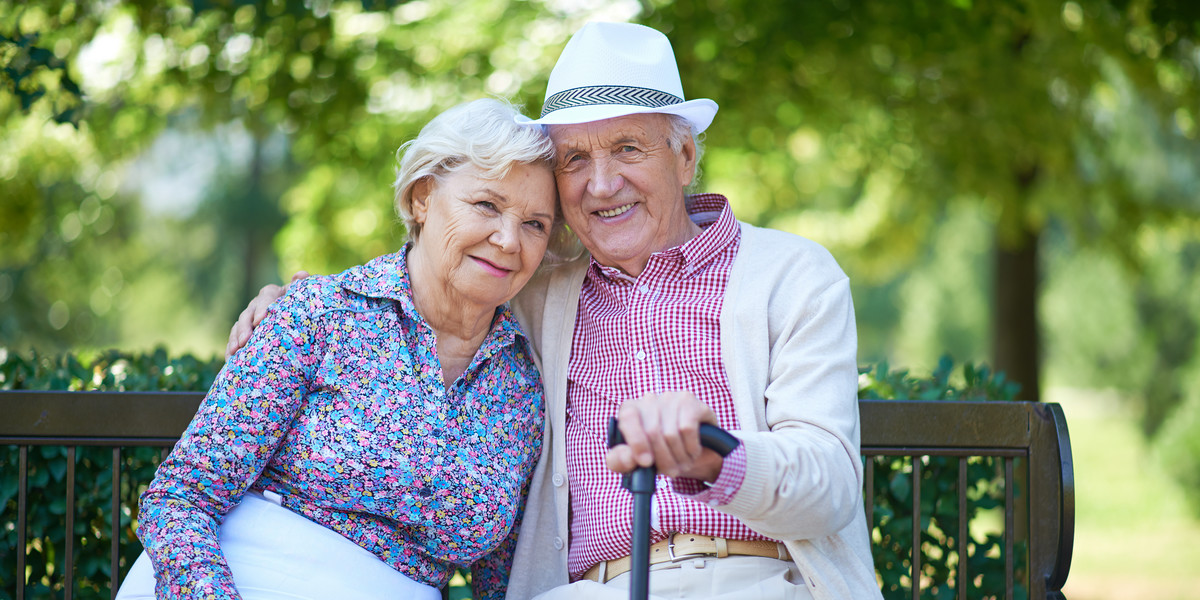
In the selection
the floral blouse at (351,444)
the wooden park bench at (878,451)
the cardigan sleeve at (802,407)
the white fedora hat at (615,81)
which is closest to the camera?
the cardigan sleeve at (802,407)

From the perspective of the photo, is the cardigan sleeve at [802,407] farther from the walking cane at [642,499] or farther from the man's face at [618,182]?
the man's face at [618,182]

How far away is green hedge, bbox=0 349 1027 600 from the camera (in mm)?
2996

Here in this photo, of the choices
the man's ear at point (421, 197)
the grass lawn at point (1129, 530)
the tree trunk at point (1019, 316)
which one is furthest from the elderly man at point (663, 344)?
the grass lawn at point (1129, 530)

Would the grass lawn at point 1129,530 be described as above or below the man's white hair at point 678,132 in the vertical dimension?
below

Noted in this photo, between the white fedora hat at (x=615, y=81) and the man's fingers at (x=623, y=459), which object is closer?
the man's fingers at (x=623, y=459)

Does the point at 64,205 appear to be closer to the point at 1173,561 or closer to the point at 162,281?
the point at 1173,561

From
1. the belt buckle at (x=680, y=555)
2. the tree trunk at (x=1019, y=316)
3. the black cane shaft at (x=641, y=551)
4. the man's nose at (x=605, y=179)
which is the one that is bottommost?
the tree trunk at (x=1019, y=316)

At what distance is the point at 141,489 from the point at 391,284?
1.28 metres

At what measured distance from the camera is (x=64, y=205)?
980 centimetres

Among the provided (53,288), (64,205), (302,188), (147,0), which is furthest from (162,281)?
(147,0)

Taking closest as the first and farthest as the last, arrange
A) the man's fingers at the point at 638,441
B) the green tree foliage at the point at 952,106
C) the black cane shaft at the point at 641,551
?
the black cane shaft at the point at 641,551 < the man's fingers at the point at 638,441 < the green tree foliage at the point at 952,106

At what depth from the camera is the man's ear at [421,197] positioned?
255 centimetres

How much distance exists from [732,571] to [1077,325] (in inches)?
729

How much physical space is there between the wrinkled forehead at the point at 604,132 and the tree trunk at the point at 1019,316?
17.2 ft
